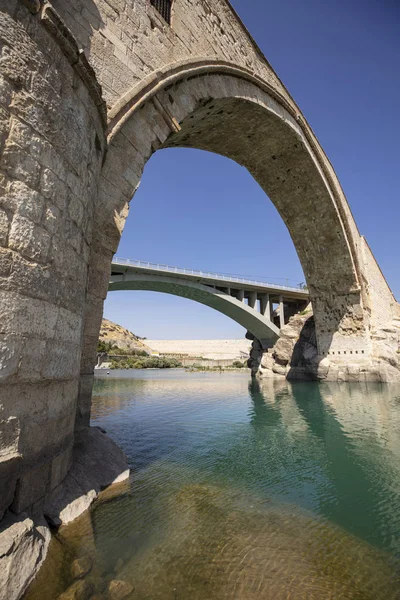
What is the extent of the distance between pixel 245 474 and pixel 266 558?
1816 mm

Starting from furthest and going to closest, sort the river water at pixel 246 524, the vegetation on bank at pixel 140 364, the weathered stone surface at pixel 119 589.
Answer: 1. the vegetation on bank at pixel 140 364
2. the river water at pixel 246 524
3. the weathered stone surface at pixel 119 589

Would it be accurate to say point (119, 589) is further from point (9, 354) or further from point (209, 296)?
point (209, 296)

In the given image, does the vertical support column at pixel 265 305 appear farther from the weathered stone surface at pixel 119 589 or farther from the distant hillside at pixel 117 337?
the distant hillside at pixel 117 337

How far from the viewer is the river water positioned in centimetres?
192

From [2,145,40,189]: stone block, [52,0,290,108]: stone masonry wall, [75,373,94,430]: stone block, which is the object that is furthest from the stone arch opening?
[2,145,40,189]: stone block

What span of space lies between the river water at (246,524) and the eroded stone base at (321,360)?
13.6 m


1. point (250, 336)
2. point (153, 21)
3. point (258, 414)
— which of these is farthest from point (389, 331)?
point (153, 21)

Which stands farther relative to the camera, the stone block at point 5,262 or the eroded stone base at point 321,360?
the eroded stone base at point 321,360

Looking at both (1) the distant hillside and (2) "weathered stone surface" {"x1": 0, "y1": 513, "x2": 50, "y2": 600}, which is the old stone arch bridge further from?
(1) the distant hillside

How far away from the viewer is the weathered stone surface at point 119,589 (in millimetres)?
1780

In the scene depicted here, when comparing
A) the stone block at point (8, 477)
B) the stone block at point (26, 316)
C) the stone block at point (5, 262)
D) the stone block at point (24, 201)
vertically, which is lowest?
the stone block at point (8, 477)

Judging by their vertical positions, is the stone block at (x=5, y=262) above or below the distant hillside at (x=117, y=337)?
below

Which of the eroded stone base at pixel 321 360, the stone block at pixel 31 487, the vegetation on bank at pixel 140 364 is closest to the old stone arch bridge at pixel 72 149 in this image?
the stone block at pixel 31 487

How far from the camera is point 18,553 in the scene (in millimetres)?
1757
